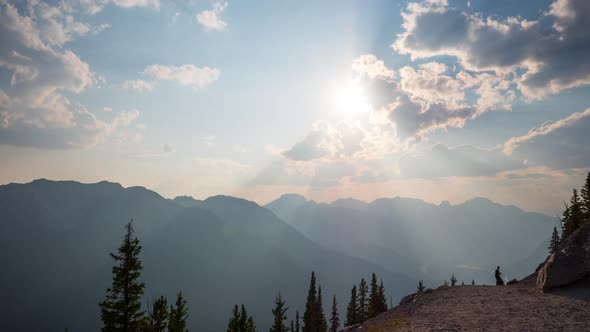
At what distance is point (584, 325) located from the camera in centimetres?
1969

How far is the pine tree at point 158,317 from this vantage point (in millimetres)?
32688

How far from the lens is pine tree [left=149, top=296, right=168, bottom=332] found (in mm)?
32688

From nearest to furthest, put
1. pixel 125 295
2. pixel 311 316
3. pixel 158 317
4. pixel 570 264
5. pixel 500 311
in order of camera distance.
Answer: pixel 500 311 < pixel 570 264 < pixel 125 295 < pixel 158 317 < pixel 311 316

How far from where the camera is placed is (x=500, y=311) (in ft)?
82.6

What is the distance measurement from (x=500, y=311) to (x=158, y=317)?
106ft

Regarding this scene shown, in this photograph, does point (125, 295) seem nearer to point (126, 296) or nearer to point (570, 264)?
point (126, 296)

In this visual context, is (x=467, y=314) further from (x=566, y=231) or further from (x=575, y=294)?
(x=566, y=231)

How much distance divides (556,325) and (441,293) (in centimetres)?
1682

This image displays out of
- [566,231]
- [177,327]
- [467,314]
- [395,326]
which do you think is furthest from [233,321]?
[566,231]

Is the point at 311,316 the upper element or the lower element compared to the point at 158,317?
lower

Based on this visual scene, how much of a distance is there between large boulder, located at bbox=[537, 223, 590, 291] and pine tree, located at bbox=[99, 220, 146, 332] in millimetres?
38917

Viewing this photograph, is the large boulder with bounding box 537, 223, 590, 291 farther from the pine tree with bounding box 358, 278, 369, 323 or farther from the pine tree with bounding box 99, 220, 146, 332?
the pine tree with bounding box 358, 278, 369, 323

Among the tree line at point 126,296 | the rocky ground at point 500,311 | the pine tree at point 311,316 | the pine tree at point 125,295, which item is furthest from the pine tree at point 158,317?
the pine tree at point 311,316

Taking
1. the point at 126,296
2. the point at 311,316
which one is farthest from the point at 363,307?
the point at 126,296
